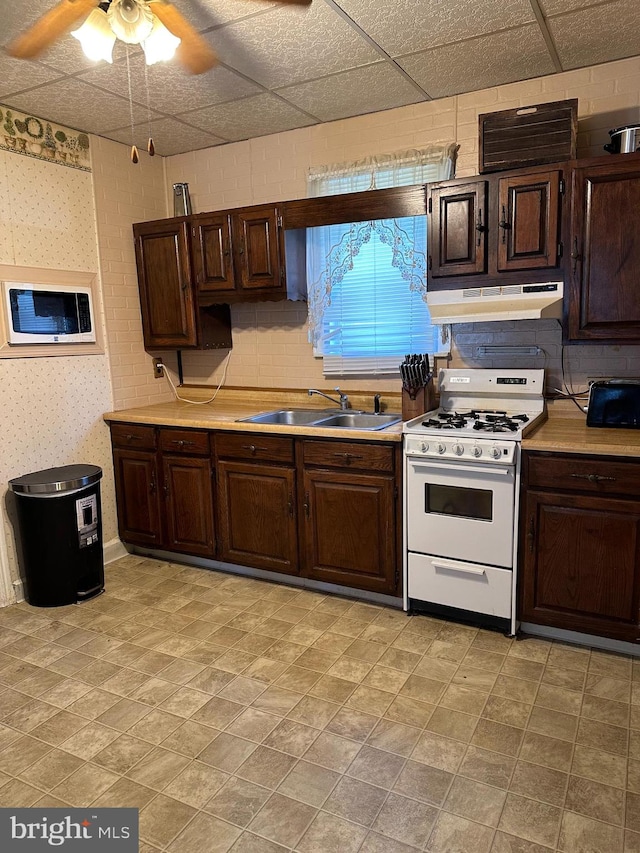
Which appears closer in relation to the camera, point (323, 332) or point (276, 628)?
point (276, 628)

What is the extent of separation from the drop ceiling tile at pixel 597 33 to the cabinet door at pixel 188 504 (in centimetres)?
278

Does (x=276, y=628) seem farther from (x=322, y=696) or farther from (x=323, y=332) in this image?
(x=323, y=332)

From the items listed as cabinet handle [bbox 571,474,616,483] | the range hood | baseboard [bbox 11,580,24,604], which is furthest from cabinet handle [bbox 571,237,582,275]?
baseboard [bbox 11,580,24,604]

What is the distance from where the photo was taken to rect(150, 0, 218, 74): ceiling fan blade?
2.19m

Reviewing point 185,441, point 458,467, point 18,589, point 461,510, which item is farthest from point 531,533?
point 18,589

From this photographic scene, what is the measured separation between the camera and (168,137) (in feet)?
12.5

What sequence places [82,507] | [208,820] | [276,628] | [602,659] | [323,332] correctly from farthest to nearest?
[323,332] → [82,507] → [276,628] → [602,659] → [208,820]

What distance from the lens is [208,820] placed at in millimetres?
1808

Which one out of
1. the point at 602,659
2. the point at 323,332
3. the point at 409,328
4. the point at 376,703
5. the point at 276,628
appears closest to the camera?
the point at 376,703

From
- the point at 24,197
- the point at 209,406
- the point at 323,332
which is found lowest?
the point at 209,406

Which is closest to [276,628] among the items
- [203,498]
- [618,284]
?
[203,498]

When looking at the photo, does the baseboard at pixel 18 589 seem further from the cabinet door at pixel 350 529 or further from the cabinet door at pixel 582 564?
the cabinet door at pixel 582 564

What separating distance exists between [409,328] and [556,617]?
1.80 meters

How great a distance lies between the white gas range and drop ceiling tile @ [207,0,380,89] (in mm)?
1755
